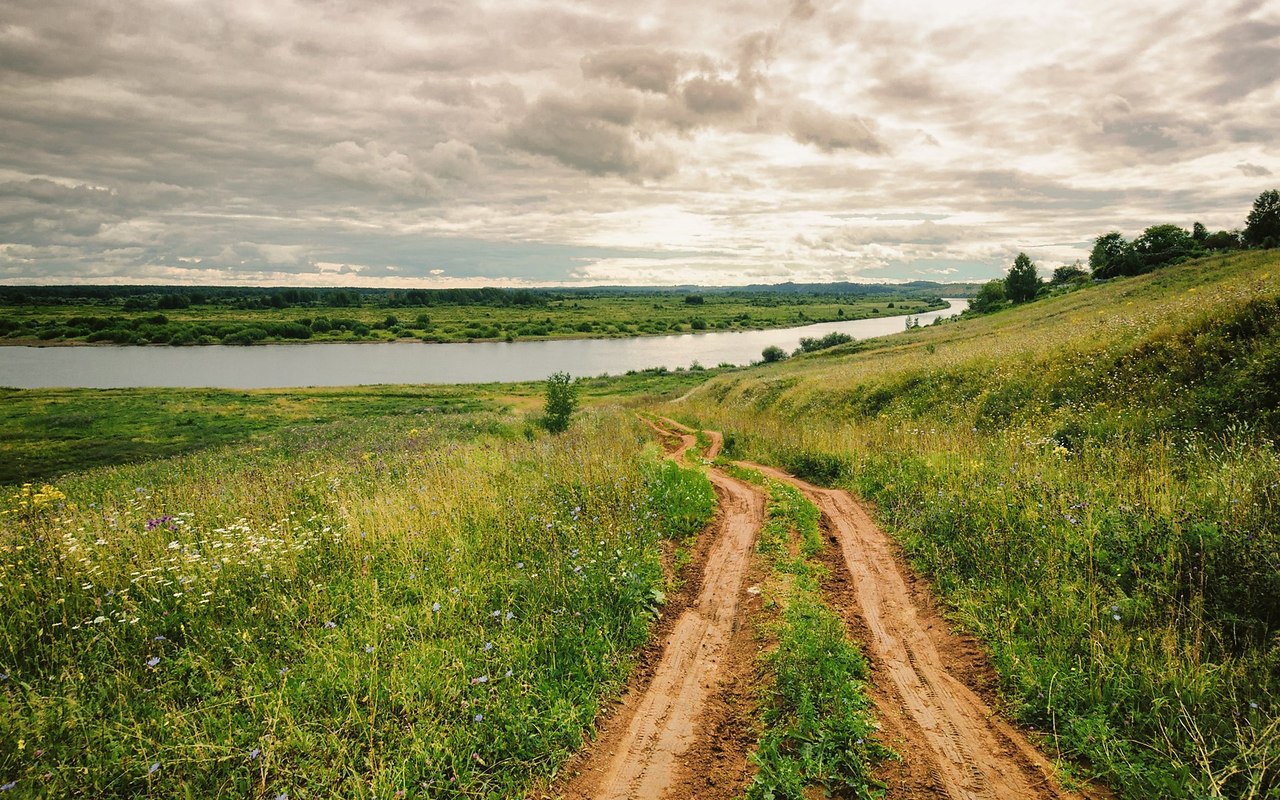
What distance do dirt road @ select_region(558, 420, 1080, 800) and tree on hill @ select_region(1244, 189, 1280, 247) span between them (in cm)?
7397

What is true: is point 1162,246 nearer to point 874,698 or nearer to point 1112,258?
point 1112,258

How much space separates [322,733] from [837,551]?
6.89m

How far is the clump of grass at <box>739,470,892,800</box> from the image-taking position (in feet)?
13.8

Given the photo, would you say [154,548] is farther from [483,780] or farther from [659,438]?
[659,438]

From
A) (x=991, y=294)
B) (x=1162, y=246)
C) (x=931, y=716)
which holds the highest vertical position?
(x=1162, y=246)

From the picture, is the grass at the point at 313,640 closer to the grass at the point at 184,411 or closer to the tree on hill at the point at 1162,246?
the grass at the point at 184,411

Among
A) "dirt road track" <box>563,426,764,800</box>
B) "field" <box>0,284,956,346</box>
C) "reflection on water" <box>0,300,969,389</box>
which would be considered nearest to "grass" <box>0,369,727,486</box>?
A: "reflection on water" <box>0,300,969,389</box>

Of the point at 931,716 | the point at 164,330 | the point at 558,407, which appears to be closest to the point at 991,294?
the point at 558,407

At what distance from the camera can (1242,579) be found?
5121mm

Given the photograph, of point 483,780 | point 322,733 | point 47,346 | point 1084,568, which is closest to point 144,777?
point 322,733

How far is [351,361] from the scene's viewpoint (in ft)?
361

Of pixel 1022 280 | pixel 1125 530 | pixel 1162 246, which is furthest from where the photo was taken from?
pixel 1022 280

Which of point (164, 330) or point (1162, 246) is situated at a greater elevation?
point (1162, 246)

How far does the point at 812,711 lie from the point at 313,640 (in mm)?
4608
